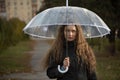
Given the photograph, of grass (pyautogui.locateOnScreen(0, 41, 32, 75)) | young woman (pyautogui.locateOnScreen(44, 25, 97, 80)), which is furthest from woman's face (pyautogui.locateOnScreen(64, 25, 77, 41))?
grass (pyautogui.locateOnScreen(0, 41, 32, 75))

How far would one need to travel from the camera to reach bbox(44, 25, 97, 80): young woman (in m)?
4.58

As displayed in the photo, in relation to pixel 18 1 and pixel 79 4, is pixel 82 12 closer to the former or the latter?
pixel 79 4

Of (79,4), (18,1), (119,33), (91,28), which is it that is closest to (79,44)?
(91,28)

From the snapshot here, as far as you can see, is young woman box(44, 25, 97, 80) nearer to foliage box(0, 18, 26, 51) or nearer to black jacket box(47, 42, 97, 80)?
black jacket box(47, 42, 97, 80)

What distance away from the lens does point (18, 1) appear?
106188 millimetres

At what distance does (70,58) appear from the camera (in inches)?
181

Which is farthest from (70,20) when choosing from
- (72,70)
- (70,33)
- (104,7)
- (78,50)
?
(104,7)

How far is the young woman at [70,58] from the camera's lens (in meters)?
4.58

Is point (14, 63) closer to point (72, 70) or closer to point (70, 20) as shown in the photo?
point (70, 20)

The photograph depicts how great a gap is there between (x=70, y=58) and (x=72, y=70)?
0.42 feet

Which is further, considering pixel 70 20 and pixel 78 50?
pixel 70 20

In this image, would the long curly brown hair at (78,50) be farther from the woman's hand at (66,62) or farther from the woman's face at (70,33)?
the woman's hand at (66,62)

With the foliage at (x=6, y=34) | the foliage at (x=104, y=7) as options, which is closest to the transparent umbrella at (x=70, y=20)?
the foliage at (x=104, y=7)

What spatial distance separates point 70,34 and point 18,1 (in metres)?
102
